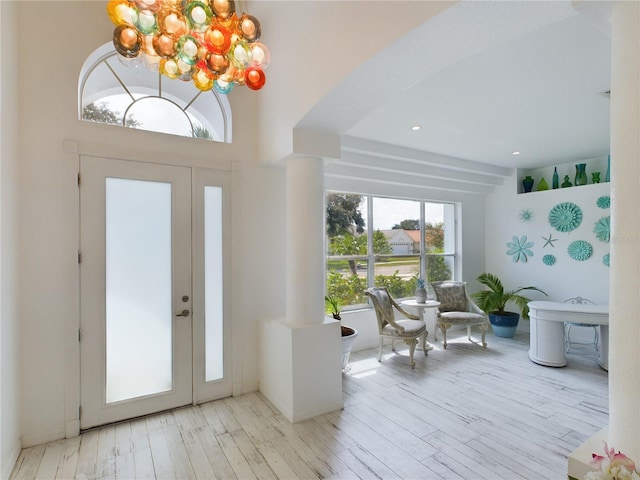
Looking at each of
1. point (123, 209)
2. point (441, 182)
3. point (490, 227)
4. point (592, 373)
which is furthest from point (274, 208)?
point (490, 227)

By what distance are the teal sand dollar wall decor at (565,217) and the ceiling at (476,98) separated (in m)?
0.79

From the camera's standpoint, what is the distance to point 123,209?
280 cm

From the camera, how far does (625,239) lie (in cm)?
99

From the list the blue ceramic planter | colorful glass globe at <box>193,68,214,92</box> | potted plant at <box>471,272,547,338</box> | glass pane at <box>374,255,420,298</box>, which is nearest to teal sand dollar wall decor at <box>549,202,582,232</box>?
potted plant at <box>471,272,547,338</box>

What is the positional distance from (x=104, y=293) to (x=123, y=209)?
732mm

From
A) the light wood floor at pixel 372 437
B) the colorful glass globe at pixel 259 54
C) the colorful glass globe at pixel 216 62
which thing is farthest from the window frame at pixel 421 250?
the colorful glass globe at pixel 216 62

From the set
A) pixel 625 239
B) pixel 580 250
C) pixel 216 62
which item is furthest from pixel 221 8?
pixel 580 250

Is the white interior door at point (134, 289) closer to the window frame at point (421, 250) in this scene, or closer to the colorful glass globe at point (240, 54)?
the colorful glass globe at point (240, 54)

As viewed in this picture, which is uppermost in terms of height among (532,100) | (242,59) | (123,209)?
(532,100)

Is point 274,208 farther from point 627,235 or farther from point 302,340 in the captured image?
point 627,235

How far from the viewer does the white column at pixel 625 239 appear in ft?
3.19

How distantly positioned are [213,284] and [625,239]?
119 inches

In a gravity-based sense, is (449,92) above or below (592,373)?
above

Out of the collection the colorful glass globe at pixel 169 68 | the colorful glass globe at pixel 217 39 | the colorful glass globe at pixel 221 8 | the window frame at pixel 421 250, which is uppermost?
the colorful glass globe at pixel 221 8
